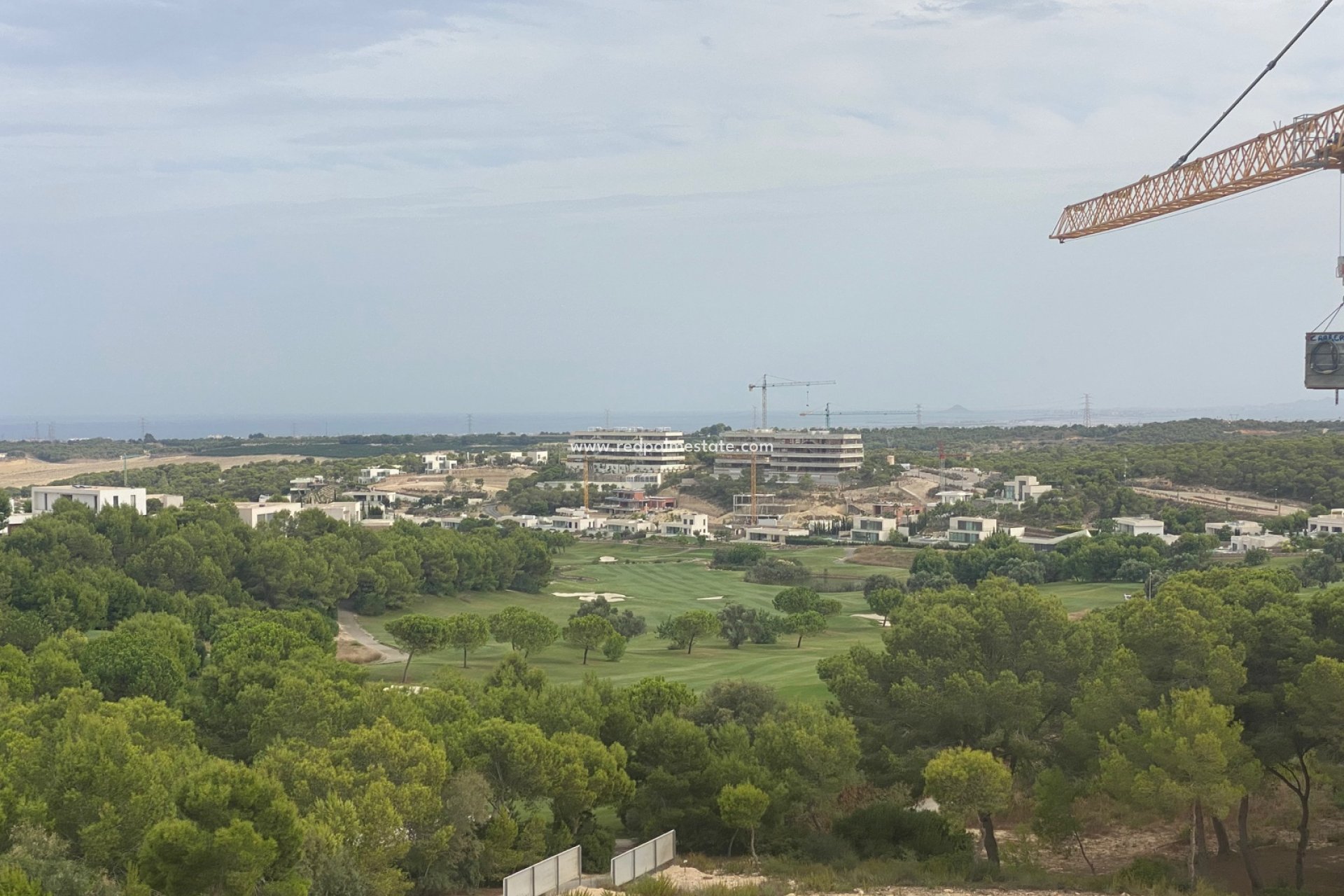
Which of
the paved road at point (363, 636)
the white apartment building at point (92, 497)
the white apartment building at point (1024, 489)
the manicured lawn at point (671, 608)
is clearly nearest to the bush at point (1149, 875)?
the manicured lawn at point (671, 608)

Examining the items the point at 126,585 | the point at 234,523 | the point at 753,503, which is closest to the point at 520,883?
the point at 126,585

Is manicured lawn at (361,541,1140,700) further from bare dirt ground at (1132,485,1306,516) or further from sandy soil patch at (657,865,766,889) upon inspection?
bare dirt ground at (1132,485,1306,516)

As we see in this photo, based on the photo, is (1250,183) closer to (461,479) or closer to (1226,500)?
(1226,500)

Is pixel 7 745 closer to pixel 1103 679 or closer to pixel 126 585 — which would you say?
pixel 1103 679

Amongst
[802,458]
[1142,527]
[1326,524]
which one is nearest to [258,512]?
[1142,527]

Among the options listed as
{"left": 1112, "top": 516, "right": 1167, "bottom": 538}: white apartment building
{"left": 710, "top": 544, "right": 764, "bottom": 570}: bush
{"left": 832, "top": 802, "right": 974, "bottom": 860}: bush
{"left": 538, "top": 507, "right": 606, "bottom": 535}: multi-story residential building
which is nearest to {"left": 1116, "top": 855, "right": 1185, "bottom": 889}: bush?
{"left": 832, "top": 802, "right": 974, "bottom": 860}: bush

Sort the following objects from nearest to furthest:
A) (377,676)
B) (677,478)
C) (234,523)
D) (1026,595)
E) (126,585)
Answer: (1026,595) → (377,676) → (126,585) → (234,523) → (677,478)
